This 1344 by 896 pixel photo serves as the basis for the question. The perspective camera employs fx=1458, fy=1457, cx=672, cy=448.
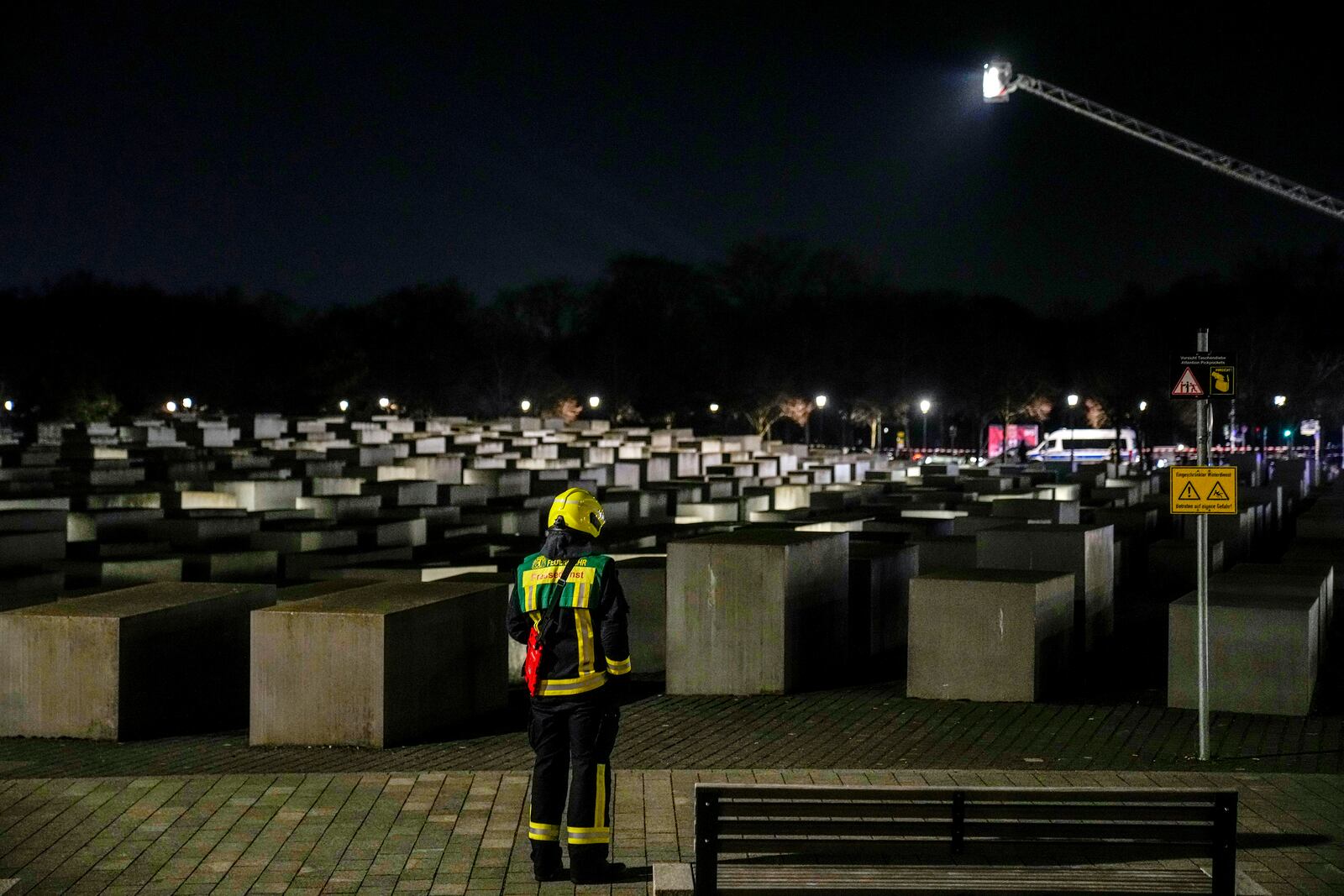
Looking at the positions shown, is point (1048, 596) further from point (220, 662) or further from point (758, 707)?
point (220, 662)

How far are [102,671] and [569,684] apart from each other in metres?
4.59

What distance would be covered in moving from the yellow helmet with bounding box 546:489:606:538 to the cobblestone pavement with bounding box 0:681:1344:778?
8.59 ft

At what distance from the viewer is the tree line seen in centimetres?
6894

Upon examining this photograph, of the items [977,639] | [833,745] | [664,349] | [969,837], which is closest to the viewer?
[969,837]

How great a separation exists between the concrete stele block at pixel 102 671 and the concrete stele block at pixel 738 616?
3478 mm

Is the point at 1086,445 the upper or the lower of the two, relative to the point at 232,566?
upper

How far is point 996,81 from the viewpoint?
69375 mm

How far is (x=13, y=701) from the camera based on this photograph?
31.8 ft

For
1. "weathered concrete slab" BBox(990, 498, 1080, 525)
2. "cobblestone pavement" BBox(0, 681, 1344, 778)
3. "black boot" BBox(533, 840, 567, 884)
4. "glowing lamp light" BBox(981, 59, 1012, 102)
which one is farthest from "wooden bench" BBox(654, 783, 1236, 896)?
"glowing lamp light" BBox(981, 59, 1012, 102)

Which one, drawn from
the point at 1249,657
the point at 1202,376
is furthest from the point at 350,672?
the point at 1249,657

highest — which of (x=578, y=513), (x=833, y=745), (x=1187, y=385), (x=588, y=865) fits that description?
(x=1187, y=385)

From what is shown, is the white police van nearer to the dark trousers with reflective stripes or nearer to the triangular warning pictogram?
the triangular warning pictogram

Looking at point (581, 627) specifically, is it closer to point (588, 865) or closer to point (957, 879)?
point (588, 865)

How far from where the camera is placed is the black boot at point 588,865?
6.36 meters
